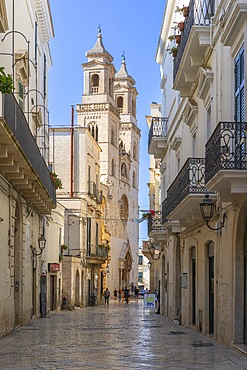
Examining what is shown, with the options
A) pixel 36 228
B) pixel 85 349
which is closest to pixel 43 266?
pixel 36 228

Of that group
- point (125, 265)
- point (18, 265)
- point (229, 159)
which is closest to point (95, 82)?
point (125, 265)

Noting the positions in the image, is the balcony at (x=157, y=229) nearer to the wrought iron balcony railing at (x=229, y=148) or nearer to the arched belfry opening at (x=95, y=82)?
the wrought iron balcony railing at (x=229, y=148)

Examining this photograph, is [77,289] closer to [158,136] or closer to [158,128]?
[158,128]

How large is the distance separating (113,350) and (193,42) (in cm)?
671

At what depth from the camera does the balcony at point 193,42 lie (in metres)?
15.2

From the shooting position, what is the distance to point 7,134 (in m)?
13.4

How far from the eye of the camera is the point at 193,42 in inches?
615

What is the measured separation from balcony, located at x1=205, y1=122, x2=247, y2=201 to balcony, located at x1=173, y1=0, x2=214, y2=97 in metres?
3.74

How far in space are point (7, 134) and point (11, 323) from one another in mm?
7185

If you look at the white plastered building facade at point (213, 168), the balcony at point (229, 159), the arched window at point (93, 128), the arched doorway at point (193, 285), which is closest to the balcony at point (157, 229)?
the white plastered building facade at point (213, 168)

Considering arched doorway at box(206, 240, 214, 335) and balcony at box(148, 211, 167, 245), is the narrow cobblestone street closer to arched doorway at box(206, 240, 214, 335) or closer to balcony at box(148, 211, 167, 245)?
arched doorway at box(206, 240, 214, 335)

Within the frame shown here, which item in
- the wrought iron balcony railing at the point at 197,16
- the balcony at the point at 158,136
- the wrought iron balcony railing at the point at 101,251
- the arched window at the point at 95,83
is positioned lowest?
the wrought iron balcony railing at the point at 101,251

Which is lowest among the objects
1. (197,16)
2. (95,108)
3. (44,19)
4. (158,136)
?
(158,136)

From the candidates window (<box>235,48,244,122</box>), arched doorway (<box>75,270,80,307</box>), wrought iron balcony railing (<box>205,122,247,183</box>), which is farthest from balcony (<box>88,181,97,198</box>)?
wrought iron balcony railing (<box>205,122,247,183</box>)
